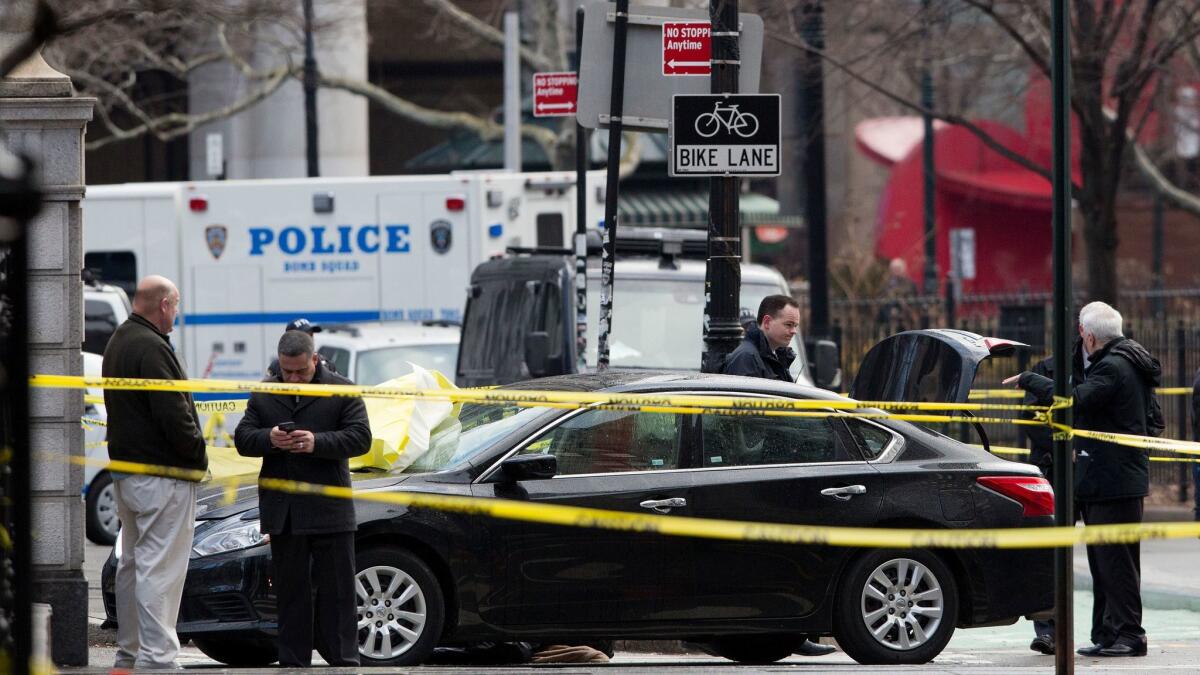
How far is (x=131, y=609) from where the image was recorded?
8055mm

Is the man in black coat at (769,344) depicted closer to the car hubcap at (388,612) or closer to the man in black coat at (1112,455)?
the man in black coat at (1112,455)

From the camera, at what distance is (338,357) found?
15.1 meters

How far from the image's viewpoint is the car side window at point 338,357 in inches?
585

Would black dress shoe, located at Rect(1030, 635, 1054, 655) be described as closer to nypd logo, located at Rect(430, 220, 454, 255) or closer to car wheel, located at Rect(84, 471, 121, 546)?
car wheel, located at Rect(84, 471, 121, 546)

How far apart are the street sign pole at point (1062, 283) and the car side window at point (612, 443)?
2.18 m

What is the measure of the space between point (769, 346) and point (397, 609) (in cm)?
323

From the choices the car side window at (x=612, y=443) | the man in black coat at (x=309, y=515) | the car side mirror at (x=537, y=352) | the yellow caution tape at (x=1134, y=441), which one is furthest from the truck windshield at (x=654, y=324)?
the man in black coat at (x=309, y=515)

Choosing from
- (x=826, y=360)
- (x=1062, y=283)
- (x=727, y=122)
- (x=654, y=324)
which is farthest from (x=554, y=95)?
(x=1062, y=283)

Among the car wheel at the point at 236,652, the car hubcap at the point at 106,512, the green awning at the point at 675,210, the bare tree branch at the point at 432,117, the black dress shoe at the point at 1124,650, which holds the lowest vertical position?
the black dress shoe at the point at 1124,650

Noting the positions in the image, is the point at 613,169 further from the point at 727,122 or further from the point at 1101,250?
the point at 1101,250

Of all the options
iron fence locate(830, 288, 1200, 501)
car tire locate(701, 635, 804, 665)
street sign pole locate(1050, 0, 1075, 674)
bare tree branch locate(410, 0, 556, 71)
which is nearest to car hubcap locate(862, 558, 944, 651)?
car tire locate(701, 635, 804, 665)

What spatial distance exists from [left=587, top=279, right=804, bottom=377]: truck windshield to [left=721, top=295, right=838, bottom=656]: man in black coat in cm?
263

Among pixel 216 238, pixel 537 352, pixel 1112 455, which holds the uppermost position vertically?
pixel 216 238

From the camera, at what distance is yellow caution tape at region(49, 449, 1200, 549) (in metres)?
7.13
